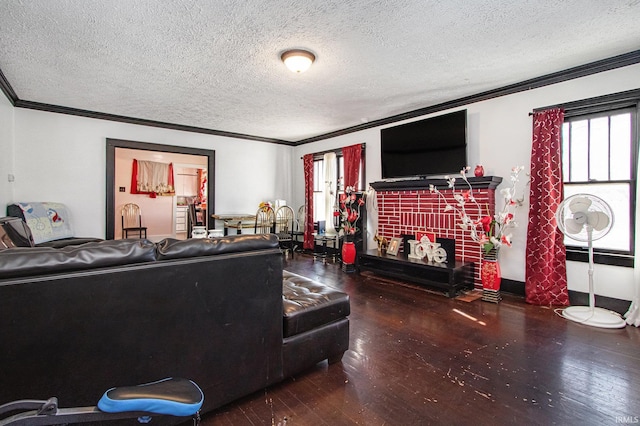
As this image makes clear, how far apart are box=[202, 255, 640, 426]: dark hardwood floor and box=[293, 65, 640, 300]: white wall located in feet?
1.94

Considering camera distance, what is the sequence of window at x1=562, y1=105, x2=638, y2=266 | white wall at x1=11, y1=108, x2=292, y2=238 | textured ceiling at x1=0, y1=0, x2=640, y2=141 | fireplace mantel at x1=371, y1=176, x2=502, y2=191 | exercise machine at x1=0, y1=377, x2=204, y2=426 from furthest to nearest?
white wall at x1=11, y1=108, x2=292, y2=238 → fireplace mantel at x1=371, y1=176, x2=502, y2=191 → window at x1=562, y1=105, x2=638, y2=266 → textured ceiling at x1=0, y1=0, x2=640, y2=141 → exercise machine at x1=0, y1=377, x2=204, y2=426

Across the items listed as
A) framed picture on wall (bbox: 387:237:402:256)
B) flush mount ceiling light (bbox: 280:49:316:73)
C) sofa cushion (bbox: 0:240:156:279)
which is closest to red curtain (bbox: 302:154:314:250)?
framed picture on wall (bbox: 387:237:402:256)

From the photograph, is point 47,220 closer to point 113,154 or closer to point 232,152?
point 113,154

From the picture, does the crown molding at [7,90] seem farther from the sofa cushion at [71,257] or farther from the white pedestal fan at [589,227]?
the white pedestal fan at [589,227]

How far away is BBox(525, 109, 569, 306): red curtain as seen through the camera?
3.32 m

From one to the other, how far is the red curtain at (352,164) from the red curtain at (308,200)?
1061mm

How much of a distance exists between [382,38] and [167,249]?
2412mm

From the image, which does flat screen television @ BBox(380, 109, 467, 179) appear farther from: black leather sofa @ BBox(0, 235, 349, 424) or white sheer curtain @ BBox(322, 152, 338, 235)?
black leather sofa @ BBox(0, 235, 349, 424)

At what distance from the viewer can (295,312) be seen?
1.89 m

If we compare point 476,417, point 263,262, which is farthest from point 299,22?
point 476,417

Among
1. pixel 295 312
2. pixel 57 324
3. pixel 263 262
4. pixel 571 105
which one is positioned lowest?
pixel 295 312

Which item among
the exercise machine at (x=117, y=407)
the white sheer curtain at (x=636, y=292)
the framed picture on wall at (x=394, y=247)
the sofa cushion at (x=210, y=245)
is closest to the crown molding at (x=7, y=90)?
the sofa cushion at (x=210, y=245)

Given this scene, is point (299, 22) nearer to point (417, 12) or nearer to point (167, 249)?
point (417, 12)

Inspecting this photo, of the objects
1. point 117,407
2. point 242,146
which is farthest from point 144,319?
point 242,146
